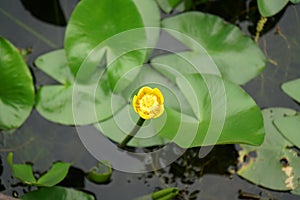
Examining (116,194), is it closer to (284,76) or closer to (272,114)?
(272,114)

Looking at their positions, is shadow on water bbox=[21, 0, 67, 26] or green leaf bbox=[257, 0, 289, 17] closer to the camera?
green leaf bbox=[257, 0, 289, 17]

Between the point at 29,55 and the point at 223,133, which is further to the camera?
the point at 29,55

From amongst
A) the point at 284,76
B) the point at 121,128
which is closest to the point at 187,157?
the point at 121,128

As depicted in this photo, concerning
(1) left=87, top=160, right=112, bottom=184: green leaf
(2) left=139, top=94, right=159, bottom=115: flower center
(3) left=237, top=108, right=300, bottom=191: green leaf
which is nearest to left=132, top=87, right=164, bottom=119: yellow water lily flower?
(2) left=139, top=94, right=159, bottom=115: flower center

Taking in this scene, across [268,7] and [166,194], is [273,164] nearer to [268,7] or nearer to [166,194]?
[166,194]

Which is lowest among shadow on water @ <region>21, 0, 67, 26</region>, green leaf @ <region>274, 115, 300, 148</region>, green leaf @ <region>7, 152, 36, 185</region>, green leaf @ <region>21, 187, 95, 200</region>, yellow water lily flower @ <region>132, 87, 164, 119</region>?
green leaf @ <region>21, 187, 95, 200</region>

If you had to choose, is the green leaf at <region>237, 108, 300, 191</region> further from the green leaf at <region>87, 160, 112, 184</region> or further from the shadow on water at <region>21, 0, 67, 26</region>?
the shadow on water at <region>21, 0, 67, 26</region>

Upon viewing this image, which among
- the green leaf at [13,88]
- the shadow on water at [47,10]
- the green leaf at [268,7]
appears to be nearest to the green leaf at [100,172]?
the green leaf at [13,88]
